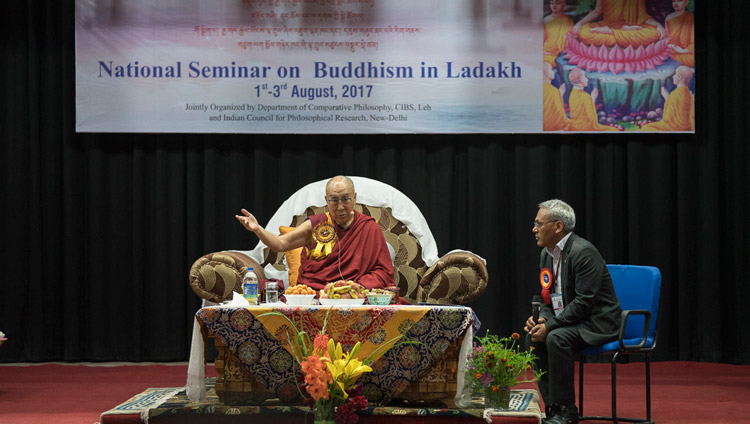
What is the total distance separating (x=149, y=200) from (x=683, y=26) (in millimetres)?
3448

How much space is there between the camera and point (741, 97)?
17.1 ft

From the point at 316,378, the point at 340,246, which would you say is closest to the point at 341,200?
the point at 340,246

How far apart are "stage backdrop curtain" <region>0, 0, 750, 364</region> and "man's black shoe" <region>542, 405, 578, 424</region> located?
1.95 metres

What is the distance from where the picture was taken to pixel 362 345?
3.26 meters

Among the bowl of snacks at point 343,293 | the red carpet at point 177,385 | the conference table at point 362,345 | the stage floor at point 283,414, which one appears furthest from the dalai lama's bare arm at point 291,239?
the red carpet at point 177,385

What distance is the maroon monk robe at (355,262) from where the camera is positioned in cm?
399

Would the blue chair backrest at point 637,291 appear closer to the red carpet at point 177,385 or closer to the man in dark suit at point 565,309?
the man in dark suit at point 565,309

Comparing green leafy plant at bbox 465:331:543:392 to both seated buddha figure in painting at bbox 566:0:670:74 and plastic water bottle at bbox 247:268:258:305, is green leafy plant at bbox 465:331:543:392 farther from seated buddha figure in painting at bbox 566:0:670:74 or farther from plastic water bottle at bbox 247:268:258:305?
seated buddha figure in painting at bbox 566:0:670:74

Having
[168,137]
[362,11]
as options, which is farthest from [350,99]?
[168,137]

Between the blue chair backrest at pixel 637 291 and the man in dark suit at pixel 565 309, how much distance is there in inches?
5.9

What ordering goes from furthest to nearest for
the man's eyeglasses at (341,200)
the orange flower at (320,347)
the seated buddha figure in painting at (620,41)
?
1. the seated buddha figure in painting at (620,41)
2. the man's eyeglasses at (341,200)
3. the orange flower at (320,347)

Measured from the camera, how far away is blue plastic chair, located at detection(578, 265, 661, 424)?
11.0 feet

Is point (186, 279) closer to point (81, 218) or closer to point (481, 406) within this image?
point (81, 218)

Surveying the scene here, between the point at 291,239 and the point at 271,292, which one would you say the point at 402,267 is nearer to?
the point at 291,239
